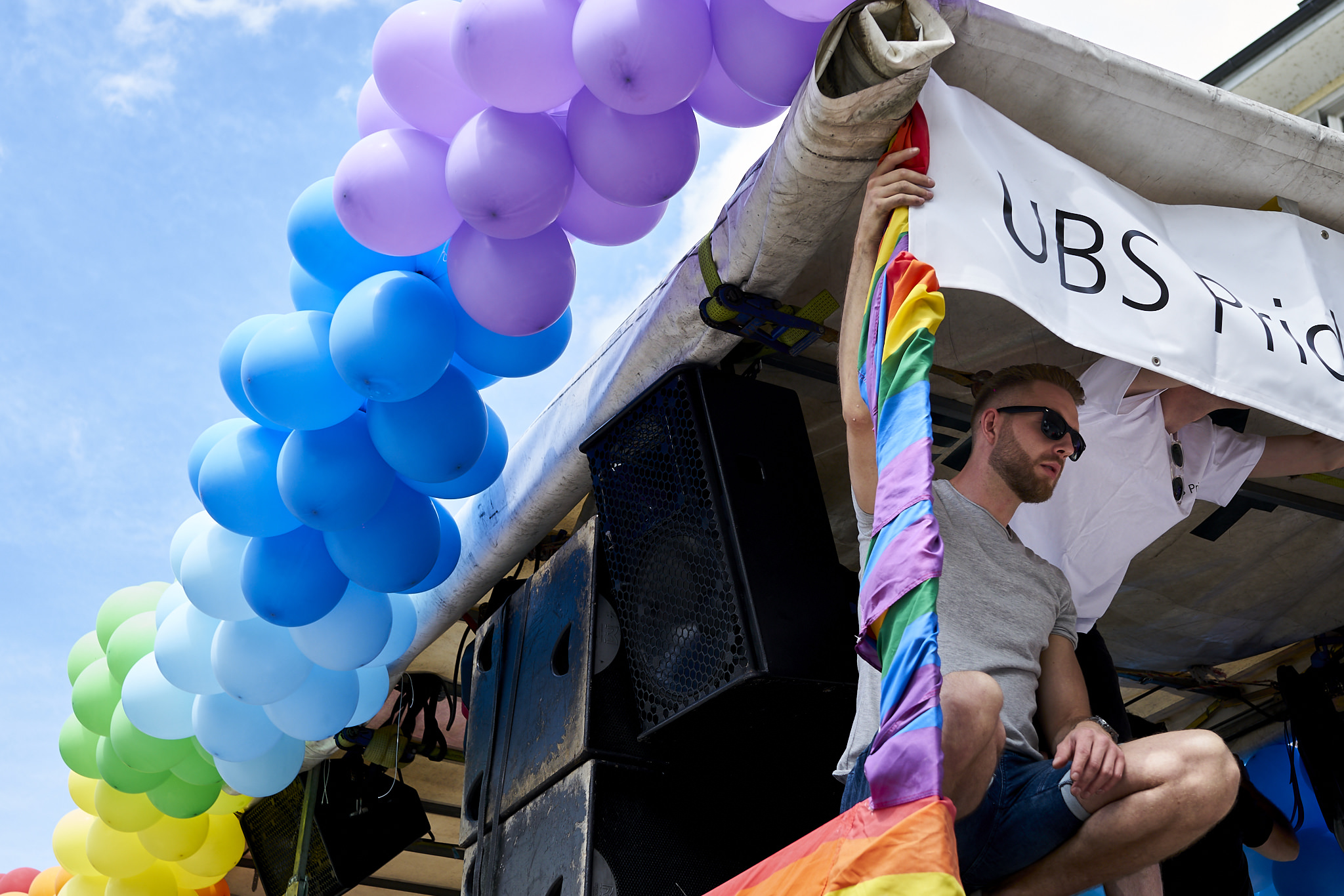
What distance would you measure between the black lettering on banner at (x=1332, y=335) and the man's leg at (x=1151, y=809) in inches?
29.9

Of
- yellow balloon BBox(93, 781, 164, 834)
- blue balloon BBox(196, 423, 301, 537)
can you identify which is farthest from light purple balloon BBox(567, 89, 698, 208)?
yellow balloon BBox(93, 781, 164, 834)

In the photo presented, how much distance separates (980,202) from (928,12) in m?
0.29

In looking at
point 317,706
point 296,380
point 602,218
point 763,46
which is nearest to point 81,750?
point 317,706

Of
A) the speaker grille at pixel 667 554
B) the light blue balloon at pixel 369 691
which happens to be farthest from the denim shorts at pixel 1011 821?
the light blue balloon at pixel 369 691

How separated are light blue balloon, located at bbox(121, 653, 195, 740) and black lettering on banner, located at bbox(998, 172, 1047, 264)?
2.37m

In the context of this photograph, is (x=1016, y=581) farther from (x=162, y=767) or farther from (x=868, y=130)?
(x=162, y=767)

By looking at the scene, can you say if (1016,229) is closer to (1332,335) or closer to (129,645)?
(1332,335)

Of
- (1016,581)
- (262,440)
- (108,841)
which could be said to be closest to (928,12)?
(1016,581)

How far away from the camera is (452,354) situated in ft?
6.89

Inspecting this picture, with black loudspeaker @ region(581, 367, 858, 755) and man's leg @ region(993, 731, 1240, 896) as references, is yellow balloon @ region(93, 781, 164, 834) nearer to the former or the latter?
black loudspeaker @ region(581, 367, 858, 755)

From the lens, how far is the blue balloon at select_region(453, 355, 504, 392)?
218 centimetres

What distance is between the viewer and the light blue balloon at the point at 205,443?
2371mm

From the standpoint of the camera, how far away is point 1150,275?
166 cm

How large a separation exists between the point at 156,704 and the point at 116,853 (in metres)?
1.04
